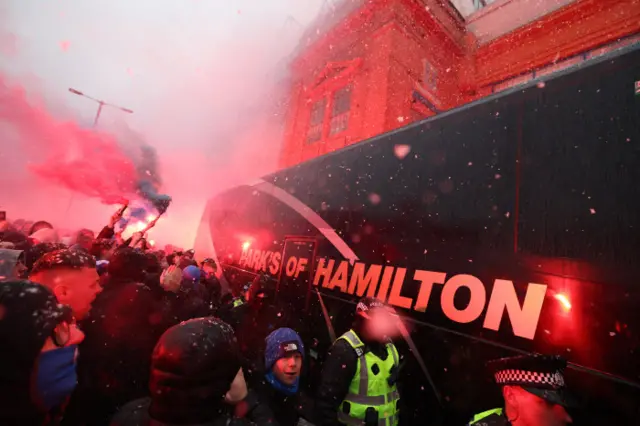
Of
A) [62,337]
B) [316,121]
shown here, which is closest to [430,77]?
[316,121]

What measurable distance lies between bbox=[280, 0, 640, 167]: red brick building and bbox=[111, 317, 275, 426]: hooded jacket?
955 centimetres

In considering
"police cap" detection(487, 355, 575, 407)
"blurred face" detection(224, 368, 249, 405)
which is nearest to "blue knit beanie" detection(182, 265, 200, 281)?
"blurred face" detection(224, 368, 249, 405)

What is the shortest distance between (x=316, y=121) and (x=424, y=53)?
4.85m

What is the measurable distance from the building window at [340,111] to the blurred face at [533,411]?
10.4 meters

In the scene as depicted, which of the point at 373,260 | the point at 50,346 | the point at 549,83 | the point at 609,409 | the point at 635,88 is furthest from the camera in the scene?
the point at 373,260

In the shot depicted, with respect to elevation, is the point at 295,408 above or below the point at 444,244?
below

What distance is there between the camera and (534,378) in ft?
5.31

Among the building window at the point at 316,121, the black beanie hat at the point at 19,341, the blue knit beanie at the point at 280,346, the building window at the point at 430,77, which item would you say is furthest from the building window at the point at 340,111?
the black beanie hat at the point at 19,341

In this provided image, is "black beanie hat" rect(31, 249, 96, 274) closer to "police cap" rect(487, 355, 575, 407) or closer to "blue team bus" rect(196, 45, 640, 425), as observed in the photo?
"blue team bus" rect(196, 45, 640, 425)

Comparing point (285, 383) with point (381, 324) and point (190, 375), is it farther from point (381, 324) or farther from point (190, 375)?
point (190, 375)

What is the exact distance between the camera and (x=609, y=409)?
160 cm

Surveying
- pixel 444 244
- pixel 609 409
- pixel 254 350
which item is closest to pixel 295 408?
pixel 254 350

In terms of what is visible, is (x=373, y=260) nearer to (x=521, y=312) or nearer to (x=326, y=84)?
(x=521, y=312)

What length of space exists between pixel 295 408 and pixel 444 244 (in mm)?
1888
